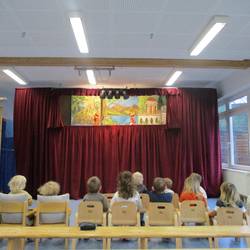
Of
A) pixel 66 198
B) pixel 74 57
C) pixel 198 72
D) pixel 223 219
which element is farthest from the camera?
pixel 198 72

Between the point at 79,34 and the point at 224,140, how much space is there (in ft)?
18.5

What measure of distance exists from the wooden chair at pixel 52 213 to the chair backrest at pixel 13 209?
0.19m

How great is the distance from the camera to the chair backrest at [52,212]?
3.81m

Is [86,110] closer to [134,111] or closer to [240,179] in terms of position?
[134,111]

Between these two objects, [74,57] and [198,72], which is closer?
[74,57]

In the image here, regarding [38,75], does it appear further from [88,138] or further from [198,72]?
[198,72]

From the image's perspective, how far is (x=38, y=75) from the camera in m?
7.37

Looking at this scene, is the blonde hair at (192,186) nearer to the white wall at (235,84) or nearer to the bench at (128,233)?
the bench at (128,233)

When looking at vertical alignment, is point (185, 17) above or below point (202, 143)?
above

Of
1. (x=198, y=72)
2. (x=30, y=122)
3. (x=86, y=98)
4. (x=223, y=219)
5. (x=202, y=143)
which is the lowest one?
(x=223, y=219)

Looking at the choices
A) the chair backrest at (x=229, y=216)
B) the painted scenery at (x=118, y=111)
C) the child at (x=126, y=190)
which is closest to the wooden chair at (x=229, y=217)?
the chair backrest at (x=229, y=216)

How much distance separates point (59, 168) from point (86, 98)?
209 cm

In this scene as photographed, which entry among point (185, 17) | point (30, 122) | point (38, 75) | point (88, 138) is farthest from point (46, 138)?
point (185, 17)

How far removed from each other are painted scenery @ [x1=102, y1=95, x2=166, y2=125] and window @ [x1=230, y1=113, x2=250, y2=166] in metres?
1.93
